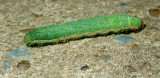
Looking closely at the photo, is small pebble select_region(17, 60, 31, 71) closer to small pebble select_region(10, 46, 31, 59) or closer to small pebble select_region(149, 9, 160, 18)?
small pebble select_region(10, 46, 31, 59)

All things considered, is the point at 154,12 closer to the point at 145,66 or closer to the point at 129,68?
the point at 145,66

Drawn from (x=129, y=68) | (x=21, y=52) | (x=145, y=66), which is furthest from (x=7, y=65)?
(x=145, y=66)

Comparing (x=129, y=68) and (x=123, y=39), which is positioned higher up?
(x=123, y=39)

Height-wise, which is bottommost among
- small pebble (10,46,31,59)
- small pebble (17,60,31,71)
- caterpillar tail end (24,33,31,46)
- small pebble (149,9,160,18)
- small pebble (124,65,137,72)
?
small pebble (124,65,137,72)

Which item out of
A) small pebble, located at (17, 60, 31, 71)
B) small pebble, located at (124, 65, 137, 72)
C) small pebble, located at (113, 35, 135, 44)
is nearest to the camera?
small pebble, located at (124, 65, 137, 72)

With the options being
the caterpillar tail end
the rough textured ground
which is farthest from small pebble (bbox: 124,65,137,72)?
the caterpillar tail end

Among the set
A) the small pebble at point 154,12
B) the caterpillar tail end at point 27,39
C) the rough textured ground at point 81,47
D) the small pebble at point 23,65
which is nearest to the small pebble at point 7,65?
the rough textured ground at point 81,47
